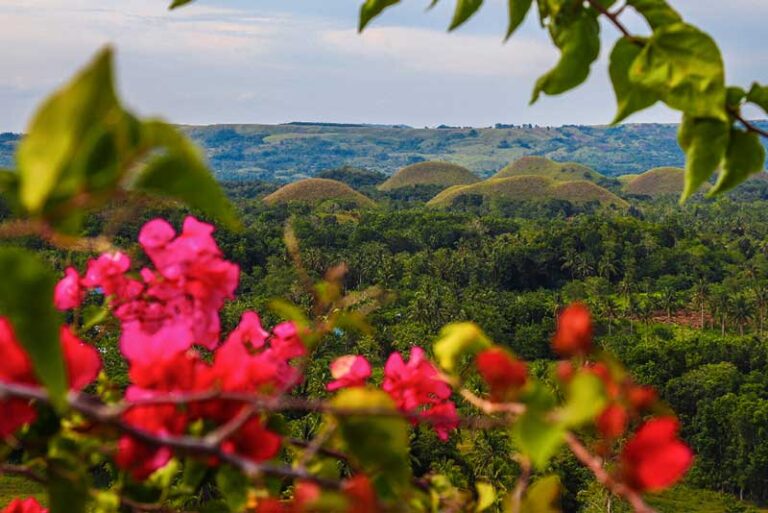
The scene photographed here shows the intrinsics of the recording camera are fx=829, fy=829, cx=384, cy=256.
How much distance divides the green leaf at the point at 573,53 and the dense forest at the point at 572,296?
1614cm

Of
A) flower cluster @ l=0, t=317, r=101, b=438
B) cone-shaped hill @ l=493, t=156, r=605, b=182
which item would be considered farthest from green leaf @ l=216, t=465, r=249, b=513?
cone-shaped hill @ l=493, t=156, r=605, b=182

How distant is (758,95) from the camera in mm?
710

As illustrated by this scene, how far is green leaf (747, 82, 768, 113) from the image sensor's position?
2.31ft

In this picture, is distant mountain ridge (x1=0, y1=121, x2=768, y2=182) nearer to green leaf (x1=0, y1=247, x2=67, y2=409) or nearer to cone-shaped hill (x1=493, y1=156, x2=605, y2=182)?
cone-shaped hill (x1=493, y1=156, x2=605, y2=182)

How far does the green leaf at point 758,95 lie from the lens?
0.70m

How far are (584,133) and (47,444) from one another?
165m

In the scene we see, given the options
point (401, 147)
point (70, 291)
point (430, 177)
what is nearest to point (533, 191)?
point (430, 177)

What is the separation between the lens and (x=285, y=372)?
0.76m

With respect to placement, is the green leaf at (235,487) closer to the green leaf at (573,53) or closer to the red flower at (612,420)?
the red flower at (612,420)

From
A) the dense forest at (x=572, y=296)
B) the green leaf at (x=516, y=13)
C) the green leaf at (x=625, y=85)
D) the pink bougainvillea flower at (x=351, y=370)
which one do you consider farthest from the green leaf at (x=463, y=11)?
the dense forest at (x=572, y=296)

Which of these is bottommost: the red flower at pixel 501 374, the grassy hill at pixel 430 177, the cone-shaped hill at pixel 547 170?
the grassy hill at pixel 430 177

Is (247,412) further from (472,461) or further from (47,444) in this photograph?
(472,461)

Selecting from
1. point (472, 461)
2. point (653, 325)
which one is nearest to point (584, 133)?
point (653, 325)

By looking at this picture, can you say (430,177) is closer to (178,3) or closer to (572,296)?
(572,296)
